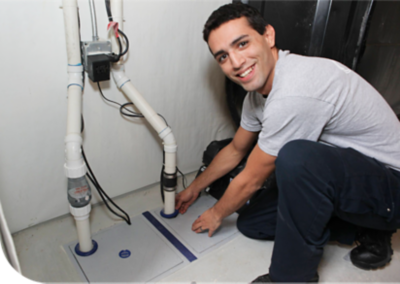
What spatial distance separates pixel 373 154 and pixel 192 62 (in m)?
0.93

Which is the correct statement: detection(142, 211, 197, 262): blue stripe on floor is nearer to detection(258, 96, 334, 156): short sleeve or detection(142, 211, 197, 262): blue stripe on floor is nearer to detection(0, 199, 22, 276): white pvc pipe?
detection(258, 96, 334, 156): short sleeve

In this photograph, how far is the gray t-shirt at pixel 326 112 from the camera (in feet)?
2.87

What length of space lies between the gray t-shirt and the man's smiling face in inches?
2.1

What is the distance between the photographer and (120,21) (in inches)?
46.2

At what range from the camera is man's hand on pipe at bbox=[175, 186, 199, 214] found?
57.8 inches

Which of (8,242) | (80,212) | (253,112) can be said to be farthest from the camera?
(253,112)

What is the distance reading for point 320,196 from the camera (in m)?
0.88

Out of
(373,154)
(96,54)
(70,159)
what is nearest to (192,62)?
(96,54)

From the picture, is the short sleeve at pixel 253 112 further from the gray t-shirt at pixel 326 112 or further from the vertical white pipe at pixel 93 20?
the vertical white pipe at pixel 93 20

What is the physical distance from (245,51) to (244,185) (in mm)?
→ 462

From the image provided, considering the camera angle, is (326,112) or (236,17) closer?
(326,112)

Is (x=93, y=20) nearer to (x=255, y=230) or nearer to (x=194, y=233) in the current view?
(x=194, y=233)

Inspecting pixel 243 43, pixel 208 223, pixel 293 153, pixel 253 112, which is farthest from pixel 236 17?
pixel 208 223

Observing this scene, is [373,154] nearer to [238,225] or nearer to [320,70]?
[320,70]
